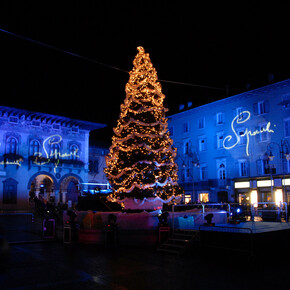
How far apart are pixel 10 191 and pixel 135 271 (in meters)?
27.6

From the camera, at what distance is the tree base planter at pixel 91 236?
14.2m

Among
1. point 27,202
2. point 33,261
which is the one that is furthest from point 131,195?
point 27,202

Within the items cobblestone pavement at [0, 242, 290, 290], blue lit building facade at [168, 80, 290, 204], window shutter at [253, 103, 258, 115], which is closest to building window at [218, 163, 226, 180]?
blue lit building facade at [168, 80, 290, 204]

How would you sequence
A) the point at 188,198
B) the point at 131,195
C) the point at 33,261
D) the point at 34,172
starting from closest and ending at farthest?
the point at 33,261
the point at 131,195
the point at 34,172
the point at 188,198

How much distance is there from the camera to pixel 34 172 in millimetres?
35188

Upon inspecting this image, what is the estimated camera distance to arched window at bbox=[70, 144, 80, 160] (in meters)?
38.6

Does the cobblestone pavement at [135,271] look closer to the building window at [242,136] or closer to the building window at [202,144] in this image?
the building window at [242,136]

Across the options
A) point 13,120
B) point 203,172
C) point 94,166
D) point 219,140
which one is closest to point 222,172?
point 203,172

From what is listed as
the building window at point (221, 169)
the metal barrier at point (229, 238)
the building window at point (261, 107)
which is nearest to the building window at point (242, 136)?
the building window at point (261, 107)

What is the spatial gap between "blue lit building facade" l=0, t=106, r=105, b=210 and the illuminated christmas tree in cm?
1744

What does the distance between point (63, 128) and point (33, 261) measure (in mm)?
28886

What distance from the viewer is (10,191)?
3338 cm

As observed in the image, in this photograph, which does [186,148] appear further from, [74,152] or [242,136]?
[74,152]

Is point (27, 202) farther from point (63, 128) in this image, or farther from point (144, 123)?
point (144, 123)
